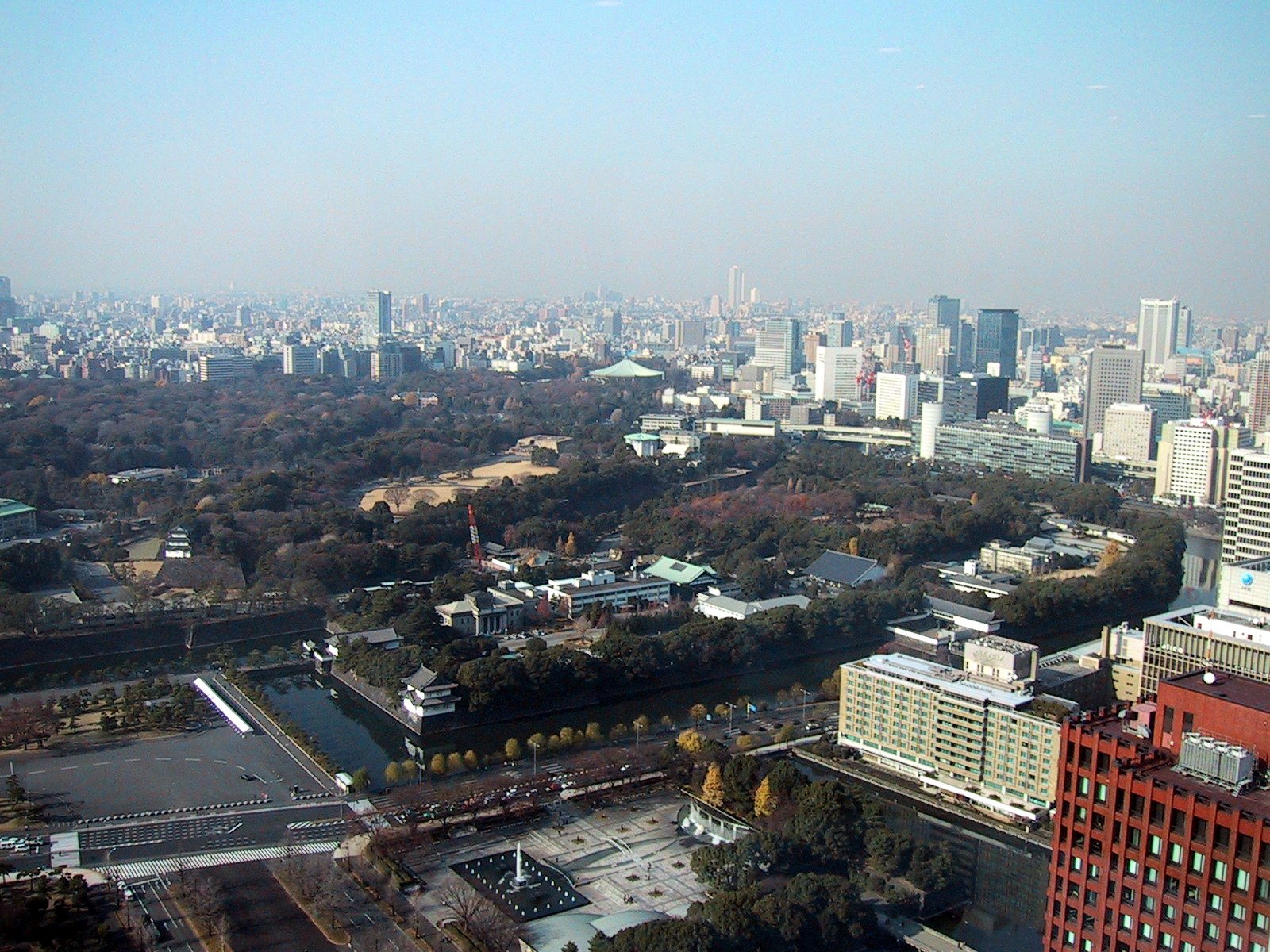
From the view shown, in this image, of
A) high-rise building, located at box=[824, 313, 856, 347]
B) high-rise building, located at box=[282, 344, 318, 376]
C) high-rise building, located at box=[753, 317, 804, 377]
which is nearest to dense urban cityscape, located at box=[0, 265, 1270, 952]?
high-rise building, located at box=[282, 344, 318, 376]

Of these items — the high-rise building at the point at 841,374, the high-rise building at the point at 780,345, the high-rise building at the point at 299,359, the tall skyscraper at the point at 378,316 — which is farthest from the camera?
the tall skyscraper at the point at 378,316

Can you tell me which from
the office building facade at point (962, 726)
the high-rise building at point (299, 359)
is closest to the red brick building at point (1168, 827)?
the office building facade at point (962, 726)

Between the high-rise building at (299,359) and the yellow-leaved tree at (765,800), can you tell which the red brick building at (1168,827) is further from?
the high-rise building at (299,359)

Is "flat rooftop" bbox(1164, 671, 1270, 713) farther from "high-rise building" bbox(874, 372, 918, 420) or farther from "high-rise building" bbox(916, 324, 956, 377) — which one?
"high-rise building" bbox(916, 324, 956, 377)

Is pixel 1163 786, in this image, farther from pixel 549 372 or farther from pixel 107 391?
pixel 549 372

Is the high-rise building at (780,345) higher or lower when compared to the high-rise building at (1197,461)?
higher

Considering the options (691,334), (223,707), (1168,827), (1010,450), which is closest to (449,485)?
(223,707)

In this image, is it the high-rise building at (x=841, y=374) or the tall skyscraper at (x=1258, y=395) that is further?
the high-rise building at (x=841, y=374)
